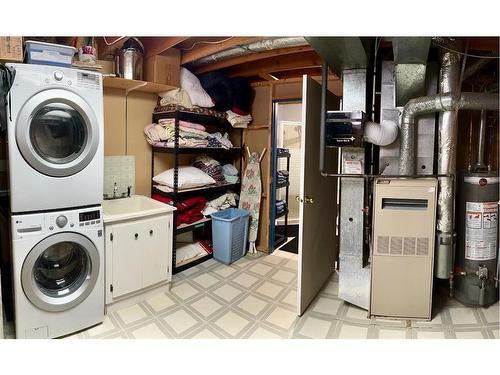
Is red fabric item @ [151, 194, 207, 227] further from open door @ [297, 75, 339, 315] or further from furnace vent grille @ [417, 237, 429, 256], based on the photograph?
furnace vent grille @ [417, 237, 429, 256]

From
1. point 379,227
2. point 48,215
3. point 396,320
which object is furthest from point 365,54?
point 48,215

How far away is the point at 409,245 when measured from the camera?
6.48 ft

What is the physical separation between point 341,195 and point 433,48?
123 centimetres

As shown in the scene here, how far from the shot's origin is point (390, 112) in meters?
2.20

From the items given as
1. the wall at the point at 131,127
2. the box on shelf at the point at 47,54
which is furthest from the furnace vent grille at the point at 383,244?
the box on shelf at the point at 47,54

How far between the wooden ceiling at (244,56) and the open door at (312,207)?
55cm

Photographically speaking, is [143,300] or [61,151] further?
[143,300]

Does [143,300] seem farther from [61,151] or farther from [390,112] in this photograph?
[390,112]

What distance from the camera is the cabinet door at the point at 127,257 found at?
205cm

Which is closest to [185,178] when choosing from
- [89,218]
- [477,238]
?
[89,218]

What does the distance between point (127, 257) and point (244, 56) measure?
6.38 feet

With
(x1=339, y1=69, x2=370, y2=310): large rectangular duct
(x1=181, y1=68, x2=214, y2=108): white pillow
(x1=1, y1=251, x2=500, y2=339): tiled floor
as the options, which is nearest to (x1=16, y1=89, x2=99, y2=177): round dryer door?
(x1=1, y1=251, x2=500, y2=339): tiled floor

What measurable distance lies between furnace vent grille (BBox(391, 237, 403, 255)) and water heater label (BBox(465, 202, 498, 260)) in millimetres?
582

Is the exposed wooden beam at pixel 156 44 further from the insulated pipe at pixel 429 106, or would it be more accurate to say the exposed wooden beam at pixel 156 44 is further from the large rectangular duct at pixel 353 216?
the insulated pipe at pixel 429 106
